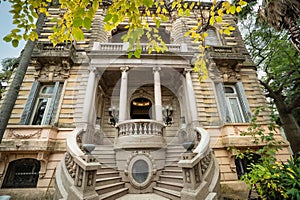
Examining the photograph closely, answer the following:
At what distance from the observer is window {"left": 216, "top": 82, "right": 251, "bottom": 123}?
793 cm

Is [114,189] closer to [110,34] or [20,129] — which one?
[20,129]

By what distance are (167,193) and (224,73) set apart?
307 inches

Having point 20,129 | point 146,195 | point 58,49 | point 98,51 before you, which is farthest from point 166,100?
point 20,129


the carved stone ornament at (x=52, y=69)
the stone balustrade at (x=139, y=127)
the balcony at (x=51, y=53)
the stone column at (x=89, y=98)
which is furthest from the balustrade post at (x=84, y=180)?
the balcony at (x=51, y=53)

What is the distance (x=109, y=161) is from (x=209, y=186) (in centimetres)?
411

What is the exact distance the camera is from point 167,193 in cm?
473

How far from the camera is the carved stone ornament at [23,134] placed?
6.28 meters

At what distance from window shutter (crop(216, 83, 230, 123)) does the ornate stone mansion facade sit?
0.19ft

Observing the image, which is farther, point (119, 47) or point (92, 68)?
point (119, 47)

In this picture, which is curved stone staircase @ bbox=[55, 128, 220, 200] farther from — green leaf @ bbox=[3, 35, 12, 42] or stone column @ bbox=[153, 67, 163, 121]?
green leaf @ bbox=[3, 35, 12, 42]

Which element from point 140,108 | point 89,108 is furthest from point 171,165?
point 140,108

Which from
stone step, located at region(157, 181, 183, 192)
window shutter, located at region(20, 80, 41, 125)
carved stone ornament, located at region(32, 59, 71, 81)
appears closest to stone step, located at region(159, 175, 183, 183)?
stone step, located at region(157, 181, 183, 192)

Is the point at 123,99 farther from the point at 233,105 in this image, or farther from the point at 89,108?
the point at 233,105

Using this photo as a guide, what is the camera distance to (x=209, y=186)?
4324 mm
